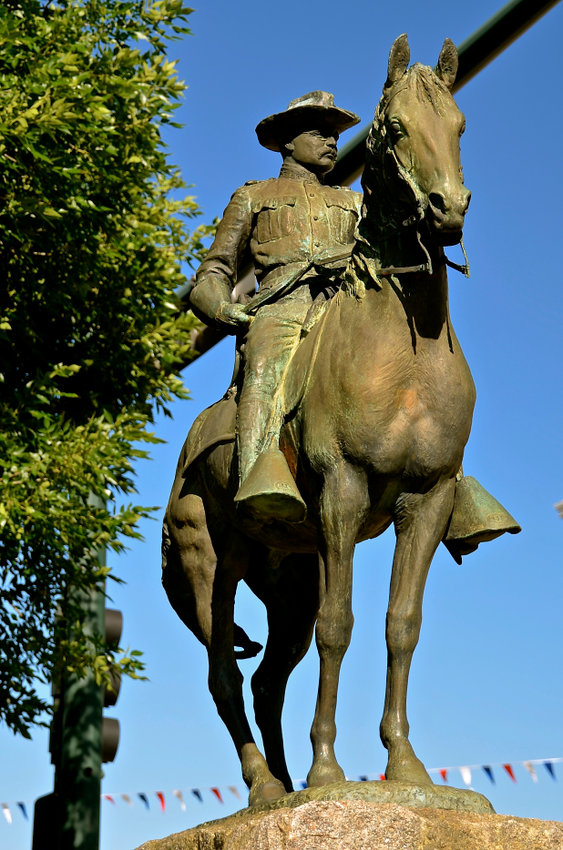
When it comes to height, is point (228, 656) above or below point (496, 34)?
below

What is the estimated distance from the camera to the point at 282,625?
743 cm

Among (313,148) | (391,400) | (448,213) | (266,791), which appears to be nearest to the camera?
(448,213)

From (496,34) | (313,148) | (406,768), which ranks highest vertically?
(496,34)

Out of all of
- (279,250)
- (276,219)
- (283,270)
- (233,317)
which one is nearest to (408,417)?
(233,317)

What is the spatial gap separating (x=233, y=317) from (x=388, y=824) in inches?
111

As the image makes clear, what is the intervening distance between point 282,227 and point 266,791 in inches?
116

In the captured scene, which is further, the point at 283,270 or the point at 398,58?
the point at 283,270

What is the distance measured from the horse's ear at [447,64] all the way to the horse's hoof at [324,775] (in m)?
3.10

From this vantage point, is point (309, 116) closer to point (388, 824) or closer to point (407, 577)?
point (407, 577)

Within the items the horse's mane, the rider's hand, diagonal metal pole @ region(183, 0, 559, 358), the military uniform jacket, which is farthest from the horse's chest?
diagonal metal pole @ region(183, 0, 559, 358)

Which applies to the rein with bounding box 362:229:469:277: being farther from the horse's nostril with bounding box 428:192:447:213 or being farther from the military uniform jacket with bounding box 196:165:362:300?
the military uniform jacket with bounding box 196:165:362:300

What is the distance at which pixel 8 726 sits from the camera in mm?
10828

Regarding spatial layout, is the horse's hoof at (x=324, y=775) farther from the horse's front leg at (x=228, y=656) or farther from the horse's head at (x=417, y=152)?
the horse's head at (x=417, y=152)

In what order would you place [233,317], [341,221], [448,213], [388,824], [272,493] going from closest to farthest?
[388,824] < [448,213] < [272,493] < [233,317] < [341,221]
